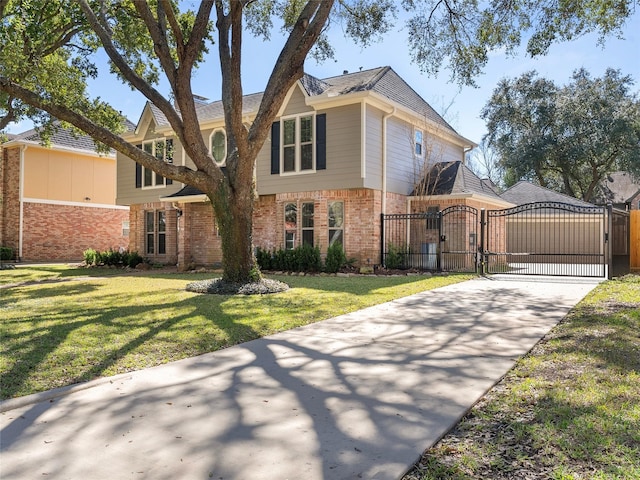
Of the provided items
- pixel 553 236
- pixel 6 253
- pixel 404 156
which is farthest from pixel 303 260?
pixel 6 253

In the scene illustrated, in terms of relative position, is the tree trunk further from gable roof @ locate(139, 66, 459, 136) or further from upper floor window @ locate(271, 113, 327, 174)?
gable roof @ locate(139, 66, 459, 136)

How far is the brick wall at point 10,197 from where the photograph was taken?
23.8 meters

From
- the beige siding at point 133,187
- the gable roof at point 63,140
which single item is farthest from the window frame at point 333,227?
the gable roof at point 63,140

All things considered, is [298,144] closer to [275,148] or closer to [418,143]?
[275,148]

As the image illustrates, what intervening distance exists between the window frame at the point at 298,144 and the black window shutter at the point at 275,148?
0.13 meters

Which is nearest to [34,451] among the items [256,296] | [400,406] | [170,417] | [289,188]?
[170,417]

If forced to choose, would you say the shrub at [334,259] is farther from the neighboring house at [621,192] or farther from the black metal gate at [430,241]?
the neighboring house at [621,192]

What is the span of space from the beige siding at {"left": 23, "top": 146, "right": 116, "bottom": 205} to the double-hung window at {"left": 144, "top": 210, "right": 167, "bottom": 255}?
712cm

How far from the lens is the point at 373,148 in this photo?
15.2 m

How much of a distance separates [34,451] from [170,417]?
87 centimetres

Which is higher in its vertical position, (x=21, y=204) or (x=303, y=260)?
(x=21, y=204)

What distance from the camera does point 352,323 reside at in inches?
279

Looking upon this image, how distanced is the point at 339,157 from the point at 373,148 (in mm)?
1128

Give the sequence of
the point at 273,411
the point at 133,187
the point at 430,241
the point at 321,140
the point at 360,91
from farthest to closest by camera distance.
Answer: the point at 133,187 → the point at 430,241 → the point at 321,140 → the point at 360,91 → the point at 273,411
